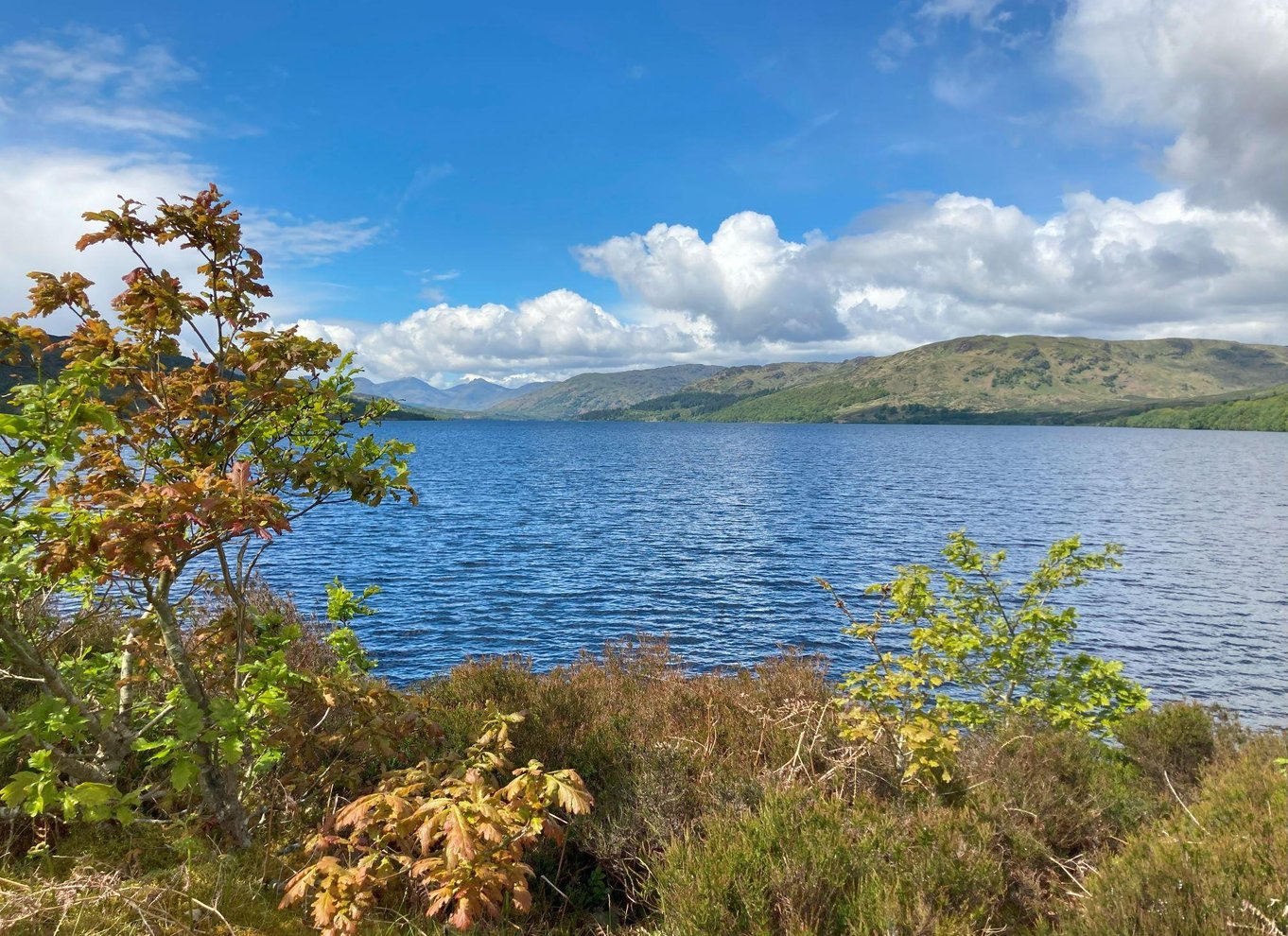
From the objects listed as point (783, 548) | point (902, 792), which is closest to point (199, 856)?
point (902, 792)

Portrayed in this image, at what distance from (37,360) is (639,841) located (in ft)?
21.6

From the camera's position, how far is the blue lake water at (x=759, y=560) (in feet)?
82.8

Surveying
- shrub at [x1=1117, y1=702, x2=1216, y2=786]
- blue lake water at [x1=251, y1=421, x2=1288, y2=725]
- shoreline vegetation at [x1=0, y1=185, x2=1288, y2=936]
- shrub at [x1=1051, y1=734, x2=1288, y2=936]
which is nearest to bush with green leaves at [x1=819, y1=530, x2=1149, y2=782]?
shrub at [x1=1117, y1=702, x2=1216, y2=786]

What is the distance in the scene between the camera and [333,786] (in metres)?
6.30

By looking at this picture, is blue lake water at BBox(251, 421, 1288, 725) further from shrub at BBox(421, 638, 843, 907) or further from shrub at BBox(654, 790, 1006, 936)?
shrub at BBox(654, 790, 1006, 936)

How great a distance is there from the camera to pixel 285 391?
5.58 m

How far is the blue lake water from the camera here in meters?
25.2

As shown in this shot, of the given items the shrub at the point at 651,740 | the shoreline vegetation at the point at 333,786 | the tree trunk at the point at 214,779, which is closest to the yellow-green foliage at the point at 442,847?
the shoreline vegetation at the point at 333,786

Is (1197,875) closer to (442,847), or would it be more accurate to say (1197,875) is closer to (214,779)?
(442,847)

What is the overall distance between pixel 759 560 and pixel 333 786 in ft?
116

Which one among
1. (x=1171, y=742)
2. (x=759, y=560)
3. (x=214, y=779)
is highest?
(x=214, y=779)

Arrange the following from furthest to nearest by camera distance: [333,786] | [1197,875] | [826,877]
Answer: [333,786] < [826,877] < [1197,875]

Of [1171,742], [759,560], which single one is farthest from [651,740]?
[759,560]

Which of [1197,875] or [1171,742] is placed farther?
[1171,742]
